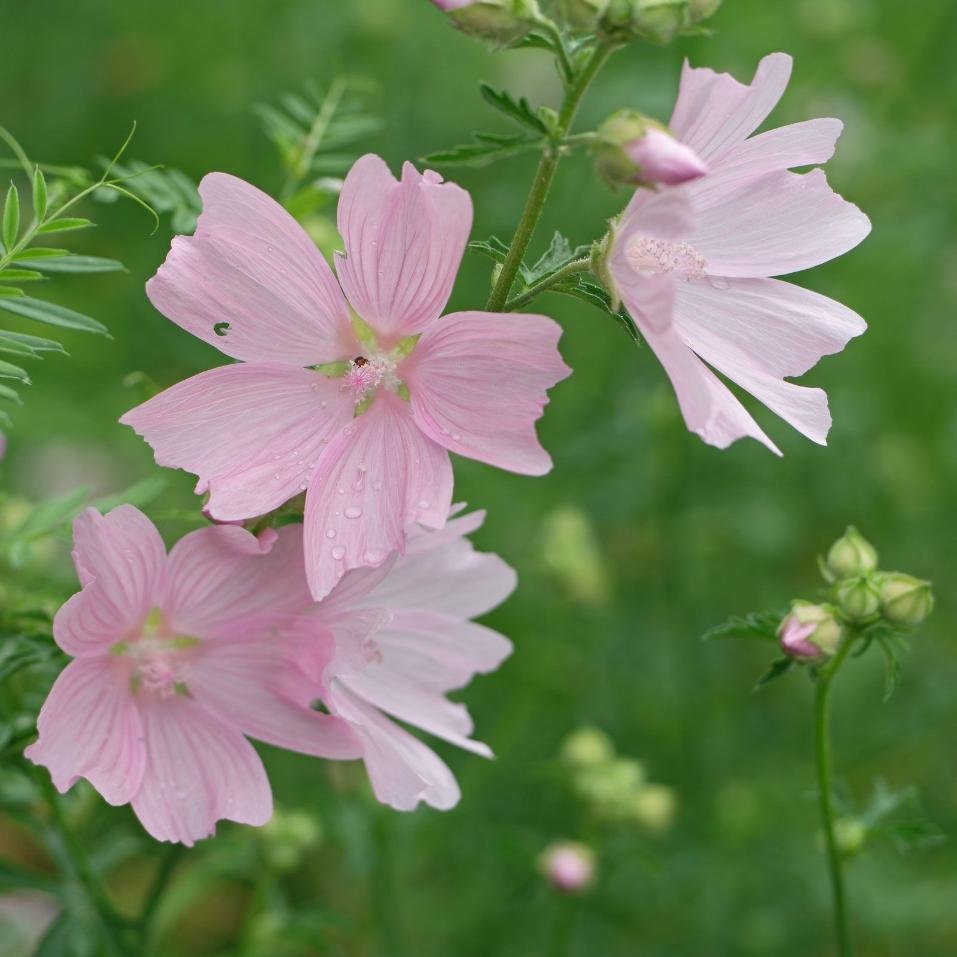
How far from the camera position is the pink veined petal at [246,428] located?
1311 mm

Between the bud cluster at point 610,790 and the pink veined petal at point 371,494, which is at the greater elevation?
the pink veined petal at point 371,494

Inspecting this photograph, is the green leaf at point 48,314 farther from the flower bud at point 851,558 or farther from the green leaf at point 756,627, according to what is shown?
the flower bud at point 851,558

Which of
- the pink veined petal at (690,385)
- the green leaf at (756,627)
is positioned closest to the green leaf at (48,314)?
the pink veined petal at (690,385)

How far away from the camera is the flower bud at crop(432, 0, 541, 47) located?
120 cm

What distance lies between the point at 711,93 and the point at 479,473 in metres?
2.27

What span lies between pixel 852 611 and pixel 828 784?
213mm

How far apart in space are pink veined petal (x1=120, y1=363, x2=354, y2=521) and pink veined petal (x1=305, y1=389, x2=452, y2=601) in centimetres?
3

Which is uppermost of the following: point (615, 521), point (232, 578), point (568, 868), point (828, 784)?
point (232, 578)

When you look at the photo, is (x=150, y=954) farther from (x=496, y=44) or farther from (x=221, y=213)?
(x=496, y=44)

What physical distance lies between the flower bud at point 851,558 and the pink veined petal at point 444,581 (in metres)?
0.37

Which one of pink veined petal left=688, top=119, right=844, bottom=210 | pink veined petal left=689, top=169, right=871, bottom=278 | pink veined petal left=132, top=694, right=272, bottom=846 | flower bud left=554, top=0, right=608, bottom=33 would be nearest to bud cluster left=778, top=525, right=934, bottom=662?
pink veined petal left=689, top=169, right=871, bottom=278

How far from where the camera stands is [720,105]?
4.32ft

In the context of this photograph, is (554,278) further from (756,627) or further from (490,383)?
(756,627)

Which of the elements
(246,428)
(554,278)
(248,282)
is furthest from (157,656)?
(554,278)
